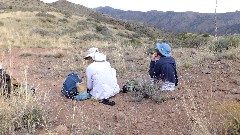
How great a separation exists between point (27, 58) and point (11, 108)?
8.80 m

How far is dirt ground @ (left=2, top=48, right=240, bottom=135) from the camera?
4305 millimetres

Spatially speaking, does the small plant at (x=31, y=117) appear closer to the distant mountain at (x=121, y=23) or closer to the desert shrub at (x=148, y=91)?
the desert shrub at (x=148, y=91)

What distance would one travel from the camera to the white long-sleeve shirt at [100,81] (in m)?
5.91

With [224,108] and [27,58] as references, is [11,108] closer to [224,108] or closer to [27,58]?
[224,108]

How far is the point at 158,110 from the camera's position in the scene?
509 centimetres

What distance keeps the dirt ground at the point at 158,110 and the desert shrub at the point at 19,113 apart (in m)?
0.19

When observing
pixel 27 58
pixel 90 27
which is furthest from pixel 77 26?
pixel 27 58

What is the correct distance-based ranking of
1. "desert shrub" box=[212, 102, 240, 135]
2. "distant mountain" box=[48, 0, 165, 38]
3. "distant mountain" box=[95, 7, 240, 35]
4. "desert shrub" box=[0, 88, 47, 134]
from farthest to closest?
"distant mountain" box=[95, 7, 240, 35], "distant mountain" box=[48, 0, 165, 38], "desert shrub" box=[0, 88, 47, 134], "desert shrub" box=[212, 102, 240, 135]

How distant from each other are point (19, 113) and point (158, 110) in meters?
1.96

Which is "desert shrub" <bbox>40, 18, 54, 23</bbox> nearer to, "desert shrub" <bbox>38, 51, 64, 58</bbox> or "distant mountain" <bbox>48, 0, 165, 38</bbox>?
"distant mountain" <bbox>48, 0, 165, 38</bbox>

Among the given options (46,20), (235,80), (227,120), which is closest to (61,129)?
(227,120)

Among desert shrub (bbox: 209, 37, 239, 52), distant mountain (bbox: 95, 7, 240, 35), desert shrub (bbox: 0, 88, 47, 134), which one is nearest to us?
desert shrub (bbox: 0, 88, 47, 134)

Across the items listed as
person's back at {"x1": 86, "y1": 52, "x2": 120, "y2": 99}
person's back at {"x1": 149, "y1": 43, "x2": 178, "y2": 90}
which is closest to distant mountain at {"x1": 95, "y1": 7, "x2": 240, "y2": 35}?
person's back at {"x1": 149, "y1": 43, "x2": 178, "y2": 90}

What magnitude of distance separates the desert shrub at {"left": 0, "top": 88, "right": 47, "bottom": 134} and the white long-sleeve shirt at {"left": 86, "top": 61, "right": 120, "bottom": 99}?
1514 mm
